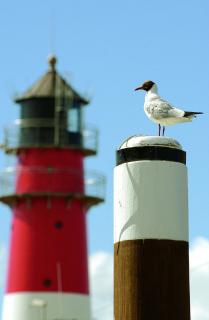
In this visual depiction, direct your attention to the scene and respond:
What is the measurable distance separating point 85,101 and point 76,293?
271 inches

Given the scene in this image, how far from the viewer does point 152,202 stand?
4.14 m

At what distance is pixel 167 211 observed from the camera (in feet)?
13.6

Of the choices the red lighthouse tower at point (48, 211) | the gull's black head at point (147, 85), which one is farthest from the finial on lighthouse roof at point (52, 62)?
the gull's black head at point (147, 85)

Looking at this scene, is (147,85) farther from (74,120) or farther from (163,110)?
(74,120)

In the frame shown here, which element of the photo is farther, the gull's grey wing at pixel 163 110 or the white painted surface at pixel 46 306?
the white painted surface at pixel 46 306

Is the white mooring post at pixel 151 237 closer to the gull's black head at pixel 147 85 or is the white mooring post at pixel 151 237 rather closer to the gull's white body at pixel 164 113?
the gull's white body at pixel 164 113

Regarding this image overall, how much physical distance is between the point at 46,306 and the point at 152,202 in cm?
2674

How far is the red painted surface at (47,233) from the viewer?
3141 cm

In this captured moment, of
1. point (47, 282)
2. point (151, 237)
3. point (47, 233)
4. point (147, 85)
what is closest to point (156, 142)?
point (151, 237)

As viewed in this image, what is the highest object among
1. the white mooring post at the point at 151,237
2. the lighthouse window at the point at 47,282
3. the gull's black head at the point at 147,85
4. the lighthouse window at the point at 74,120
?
the lighthouse window at the point at 74,120

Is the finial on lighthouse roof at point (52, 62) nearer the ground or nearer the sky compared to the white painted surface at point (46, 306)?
nearer the sky

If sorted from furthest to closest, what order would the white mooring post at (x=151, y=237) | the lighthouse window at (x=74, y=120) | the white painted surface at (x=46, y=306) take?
1. the lighthouse window at (x=74, y=120)
2. the white painted surface at (x=46, y=306)
3. the white mooring post at (x=151, y=237)

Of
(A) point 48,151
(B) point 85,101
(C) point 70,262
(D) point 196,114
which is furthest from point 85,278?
(D) point 196,114

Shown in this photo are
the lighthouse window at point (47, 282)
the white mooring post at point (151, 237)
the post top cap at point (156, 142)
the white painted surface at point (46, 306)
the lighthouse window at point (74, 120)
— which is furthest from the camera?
the lighthouse window at point (74, 120)
